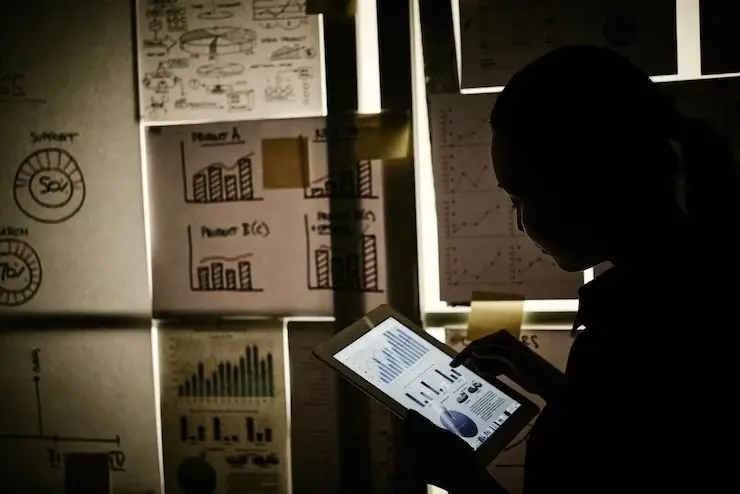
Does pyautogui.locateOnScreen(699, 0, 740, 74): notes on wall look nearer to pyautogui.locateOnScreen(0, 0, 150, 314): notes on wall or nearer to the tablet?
the tablet

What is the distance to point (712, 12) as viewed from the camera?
1107 millimetres

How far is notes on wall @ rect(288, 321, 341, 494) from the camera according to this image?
1257 mm

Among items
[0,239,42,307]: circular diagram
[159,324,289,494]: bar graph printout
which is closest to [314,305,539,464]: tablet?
[159,324,289,494]: bar graph printout

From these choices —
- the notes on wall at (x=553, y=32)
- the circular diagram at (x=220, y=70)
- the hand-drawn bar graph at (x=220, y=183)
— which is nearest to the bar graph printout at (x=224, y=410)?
the hand-drawn bar graph at (x=220, y=183)

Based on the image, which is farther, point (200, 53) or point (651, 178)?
point (200, 53)

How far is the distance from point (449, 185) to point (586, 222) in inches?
19.9

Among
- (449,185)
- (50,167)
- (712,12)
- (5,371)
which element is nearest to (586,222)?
(449,185)

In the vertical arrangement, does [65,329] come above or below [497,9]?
below

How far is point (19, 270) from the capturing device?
4.31ft

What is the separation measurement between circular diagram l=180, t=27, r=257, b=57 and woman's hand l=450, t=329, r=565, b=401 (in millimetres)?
644

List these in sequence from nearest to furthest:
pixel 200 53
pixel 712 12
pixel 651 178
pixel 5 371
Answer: pixel 651 178 → pixel 712 12 → pixel 200 53 → pixel 5 371

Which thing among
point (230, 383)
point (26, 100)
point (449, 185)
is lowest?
point (230, 383)

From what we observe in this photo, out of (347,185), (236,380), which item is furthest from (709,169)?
(236,380)

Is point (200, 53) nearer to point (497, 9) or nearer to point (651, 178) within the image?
point (497, 9)
